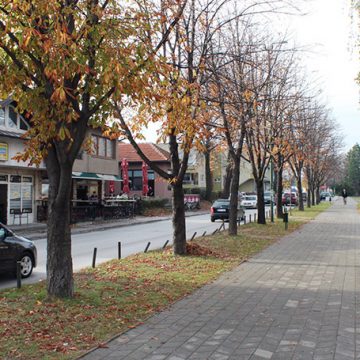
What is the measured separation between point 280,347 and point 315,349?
1.20 feet

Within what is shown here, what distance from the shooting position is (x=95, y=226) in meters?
26.1

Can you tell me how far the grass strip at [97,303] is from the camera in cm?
536

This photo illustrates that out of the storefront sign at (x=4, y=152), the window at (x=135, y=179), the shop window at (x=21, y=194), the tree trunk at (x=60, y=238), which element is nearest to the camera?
the tree trunk at (x=60, y=238)

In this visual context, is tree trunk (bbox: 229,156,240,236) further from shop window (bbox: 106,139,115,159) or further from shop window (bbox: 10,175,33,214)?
shop window (bbox: 106,139,115,159)

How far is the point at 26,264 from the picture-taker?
34.4ft

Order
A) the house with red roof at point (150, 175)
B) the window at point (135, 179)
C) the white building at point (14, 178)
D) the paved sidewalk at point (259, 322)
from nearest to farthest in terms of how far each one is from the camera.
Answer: the paved sidewalk at point (259, 322)
the white building at point (14, 178)
the house with red roof at point (150, 175)
the window at point (135, 179)

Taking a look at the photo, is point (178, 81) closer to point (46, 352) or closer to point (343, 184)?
point (46, 352)

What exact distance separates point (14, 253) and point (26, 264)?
0.59m

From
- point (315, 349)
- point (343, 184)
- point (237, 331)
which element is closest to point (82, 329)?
point (237, 331)

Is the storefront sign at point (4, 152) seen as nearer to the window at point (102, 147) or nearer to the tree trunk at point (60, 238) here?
the window at point (102, 147)

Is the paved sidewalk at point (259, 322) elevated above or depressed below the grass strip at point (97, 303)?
below

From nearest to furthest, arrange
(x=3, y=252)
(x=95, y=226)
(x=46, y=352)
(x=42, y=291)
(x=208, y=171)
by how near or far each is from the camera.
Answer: (x=46, y=352) < (x=42, y=291) < (x=3, y=252) < (x=95, y=226) < (x=208, y=171)

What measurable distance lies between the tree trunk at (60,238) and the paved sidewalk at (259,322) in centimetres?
165

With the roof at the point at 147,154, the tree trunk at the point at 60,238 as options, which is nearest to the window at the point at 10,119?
the tree trunk at the point at 60,238
